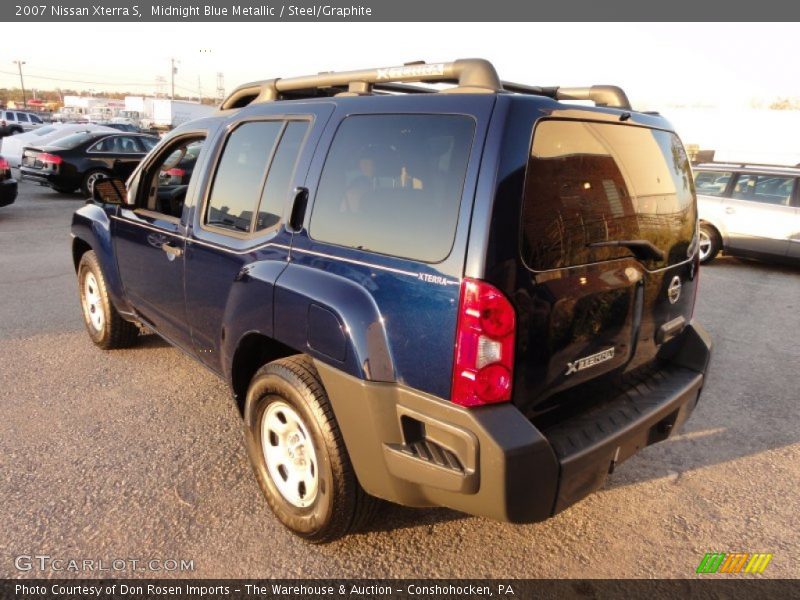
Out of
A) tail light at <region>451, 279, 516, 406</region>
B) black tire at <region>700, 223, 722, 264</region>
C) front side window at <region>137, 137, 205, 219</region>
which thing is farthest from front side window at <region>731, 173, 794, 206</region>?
tail light at <region>451, 279, 516, 406</region>

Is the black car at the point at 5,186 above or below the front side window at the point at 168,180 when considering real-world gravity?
below

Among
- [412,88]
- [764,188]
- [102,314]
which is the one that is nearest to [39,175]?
[102,314]

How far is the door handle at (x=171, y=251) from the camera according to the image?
3.28m

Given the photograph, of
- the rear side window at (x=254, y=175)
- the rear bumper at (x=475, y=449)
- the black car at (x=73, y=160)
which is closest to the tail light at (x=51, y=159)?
the black car at (x=73, y=160)

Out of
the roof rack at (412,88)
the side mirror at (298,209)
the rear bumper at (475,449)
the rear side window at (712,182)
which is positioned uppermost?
the roof rack at (412,88)

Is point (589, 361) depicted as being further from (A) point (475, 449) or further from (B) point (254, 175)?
(B) point (254, 175)

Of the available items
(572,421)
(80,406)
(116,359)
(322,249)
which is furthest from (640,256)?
(116,359)

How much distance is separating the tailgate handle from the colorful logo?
3.19ft

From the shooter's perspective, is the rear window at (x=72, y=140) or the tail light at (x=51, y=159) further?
the rear window at (x=72, y=140)

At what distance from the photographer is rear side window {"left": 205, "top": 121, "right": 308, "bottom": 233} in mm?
2684

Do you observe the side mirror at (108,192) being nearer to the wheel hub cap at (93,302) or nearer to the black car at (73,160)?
the wheel hub cap at (93,302)

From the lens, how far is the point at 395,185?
2195 millimetres

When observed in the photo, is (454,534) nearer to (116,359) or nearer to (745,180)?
(116,359)

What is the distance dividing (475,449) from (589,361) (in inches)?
27.0
